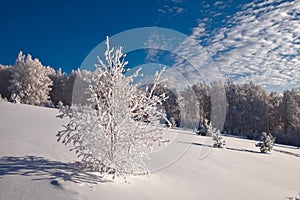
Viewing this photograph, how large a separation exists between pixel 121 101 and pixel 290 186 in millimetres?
5170

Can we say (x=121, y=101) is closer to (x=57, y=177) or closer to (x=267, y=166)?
(x=57, y=177)

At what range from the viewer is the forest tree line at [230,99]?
30797 millimetres

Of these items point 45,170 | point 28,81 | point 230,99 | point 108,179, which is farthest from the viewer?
point 230,99

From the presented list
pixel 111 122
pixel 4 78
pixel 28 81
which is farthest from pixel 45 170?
pixel 4 78

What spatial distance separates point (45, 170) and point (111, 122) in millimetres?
1234

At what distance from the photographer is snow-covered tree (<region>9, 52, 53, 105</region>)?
30469mm

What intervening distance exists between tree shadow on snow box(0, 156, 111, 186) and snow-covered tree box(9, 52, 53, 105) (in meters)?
28.7

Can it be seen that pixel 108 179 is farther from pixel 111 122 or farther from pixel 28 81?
pixel 28 81

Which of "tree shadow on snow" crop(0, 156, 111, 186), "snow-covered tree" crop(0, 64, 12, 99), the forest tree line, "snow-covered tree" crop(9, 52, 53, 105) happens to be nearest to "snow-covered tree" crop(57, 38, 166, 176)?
"tree shadow on snow" crop(0, 156, 111, 186)

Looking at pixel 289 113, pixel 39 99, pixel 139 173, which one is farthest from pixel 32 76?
pixel 289 113

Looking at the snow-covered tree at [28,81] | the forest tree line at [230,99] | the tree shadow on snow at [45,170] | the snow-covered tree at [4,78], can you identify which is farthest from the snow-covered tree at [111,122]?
the snow-covered tree at [4,78]

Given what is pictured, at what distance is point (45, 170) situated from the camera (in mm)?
3529

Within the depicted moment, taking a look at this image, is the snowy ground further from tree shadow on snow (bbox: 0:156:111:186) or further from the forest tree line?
the forest tree line

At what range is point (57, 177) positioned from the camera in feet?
11.0
